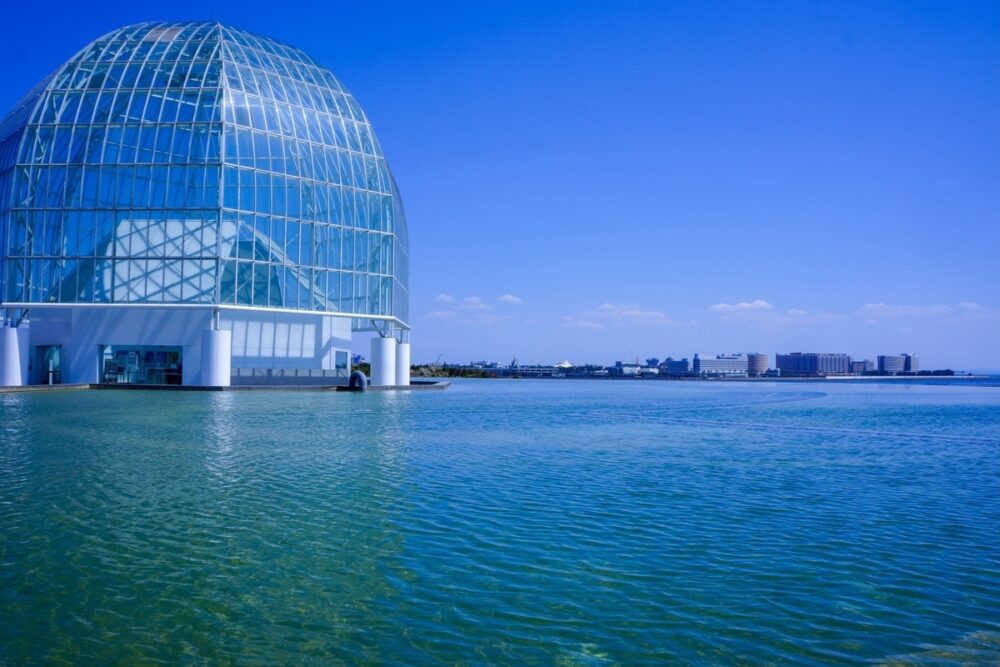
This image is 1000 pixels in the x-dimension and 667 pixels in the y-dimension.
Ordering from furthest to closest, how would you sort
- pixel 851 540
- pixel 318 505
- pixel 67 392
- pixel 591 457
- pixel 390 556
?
pixel 67 392 < pixel 591 457 < pixel 318 505 < pixel 851 540 < pixel 390 556

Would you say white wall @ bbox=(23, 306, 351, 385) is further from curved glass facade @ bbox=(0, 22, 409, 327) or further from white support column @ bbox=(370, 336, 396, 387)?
white support column @ bbox=(370, 336, 396, 387)

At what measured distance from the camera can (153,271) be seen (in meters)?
45.2

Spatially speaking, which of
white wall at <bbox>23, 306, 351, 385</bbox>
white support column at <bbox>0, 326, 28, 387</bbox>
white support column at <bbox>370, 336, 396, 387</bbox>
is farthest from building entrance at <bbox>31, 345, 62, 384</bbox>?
white support column at <bbox>370, 336, 396, 387</bbox>

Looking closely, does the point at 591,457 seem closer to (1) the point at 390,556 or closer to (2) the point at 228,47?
(1) the point at 390,556

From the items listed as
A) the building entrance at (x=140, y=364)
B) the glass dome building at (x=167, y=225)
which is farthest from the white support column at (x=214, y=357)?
the building entrance at (x=140, y=364)

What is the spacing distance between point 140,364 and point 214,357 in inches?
240

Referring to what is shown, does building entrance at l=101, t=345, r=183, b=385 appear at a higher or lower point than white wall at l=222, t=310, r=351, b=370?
lower

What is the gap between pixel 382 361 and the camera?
51.1 metres

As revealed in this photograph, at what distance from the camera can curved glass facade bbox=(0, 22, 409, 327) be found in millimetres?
45312

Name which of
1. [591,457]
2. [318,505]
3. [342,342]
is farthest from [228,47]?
[318,505]

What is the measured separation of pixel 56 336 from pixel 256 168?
15161mm

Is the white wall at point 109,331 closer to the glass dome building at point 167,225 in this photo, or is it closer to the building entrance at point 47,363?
the glass dome building at point 167,225

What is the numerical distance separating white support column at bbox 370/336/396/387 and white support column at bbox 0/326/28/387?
19565 millimetres

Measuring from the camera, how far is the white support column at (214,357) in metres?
43.4
